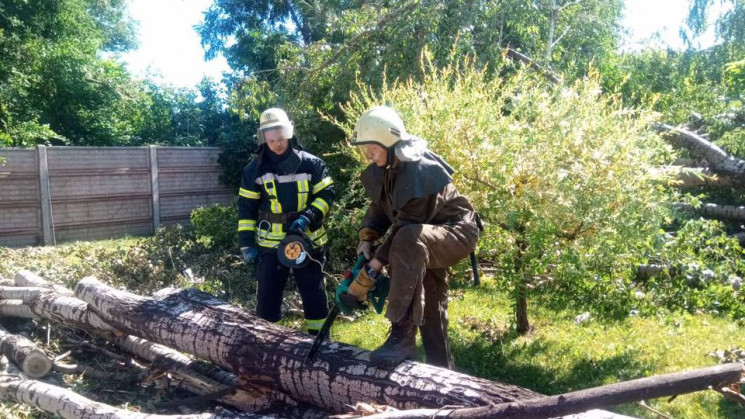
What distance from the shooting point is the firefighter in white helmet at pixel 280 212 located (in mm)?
5012

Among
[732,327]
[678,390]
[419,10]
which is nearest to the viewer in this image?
[678,390]

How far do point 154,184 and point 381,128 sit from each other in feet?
33.2

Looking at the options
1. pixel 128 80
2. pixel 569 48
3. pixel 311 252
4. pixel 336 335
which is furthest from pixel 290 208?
pixel 128 80

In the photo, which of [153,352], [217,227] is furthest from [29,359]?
[217,227]

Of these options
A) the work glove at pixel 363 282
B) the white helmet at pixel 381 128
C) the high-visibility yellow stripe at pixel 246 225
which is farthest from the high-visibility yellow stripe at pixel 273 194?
the work glove at pixel 363 282

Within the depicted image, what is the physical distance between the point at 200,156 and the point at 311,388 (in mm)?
10784

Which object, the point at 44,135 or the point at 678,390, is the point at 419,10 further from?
the point at 44,135

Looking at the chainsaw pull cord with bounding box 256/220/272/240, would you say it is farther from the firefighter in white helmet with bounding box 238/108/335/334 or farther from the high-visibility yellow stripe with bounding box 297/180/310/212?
the high-visibility yellow stripe with bounding box 297/180/310/212

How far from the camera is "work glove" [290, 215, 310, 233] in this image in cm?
486

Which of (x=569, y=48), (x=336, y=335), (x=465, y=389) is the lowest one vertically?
(x=336, y=335)

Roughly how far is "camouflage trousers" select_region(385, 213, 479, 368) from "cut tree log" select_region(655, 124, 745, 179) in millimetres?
5135

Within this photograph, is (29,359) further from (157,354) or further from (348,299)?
(348,299)

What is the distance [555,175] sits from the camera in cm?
429

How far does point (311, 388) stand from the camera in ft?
12.3
